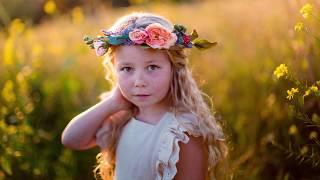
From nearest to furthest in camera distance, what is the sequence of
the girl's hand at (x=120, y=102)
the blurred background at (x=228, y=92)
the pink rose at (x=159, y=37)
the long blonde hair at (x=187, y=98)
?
the pink rose at (x=159, y=37) → the long blonde hair at (x=187, y=98) → the girl's hand at (x=120, y=102) → the blurred background at (x=228, y=92)

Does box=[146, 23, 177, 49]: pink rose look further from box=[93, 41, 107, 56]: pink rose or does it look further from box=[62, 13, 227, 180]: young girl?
box=[93, 41, 107, 56]: pink rose

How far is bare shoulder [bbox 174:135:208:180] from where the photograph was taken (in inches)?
113

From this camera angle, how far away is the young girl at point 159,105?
9.36 ft

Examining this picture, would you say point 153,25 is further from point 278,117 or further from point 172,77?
point 278,117

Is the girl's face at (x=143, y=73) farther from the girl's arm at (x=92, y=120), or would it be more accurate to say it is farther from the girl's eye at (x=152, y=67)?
the girl's arm at (x=92, y=120)

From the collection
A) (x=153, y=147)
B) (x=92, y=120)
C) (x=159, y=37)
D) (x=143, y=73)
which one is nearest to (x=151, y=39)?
(x=159, y=37)

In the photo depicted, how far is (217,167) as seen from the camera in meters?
3.06

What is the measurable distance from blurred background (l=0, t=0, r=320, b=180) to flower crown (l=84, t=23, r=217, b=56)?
17.0 inches

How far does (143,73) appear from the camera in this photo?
2842 mm

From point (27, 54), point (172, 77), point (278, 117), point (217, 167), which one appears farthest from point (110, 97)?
point (27, 54)

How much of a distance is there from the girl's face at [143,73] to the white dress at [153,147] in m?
0.12

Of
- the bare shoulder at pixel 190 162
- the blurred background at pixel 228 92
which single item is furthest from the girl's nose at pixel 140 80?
the blurred background at pixel 228 92

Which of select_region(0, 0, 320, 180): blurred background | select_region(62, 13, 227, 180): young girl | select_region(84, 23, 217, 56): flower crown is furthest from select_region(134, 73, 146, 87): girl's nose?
select_region(0, 0, 320, 180): blurred background

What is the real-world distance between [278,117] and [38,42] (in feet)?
9.15
